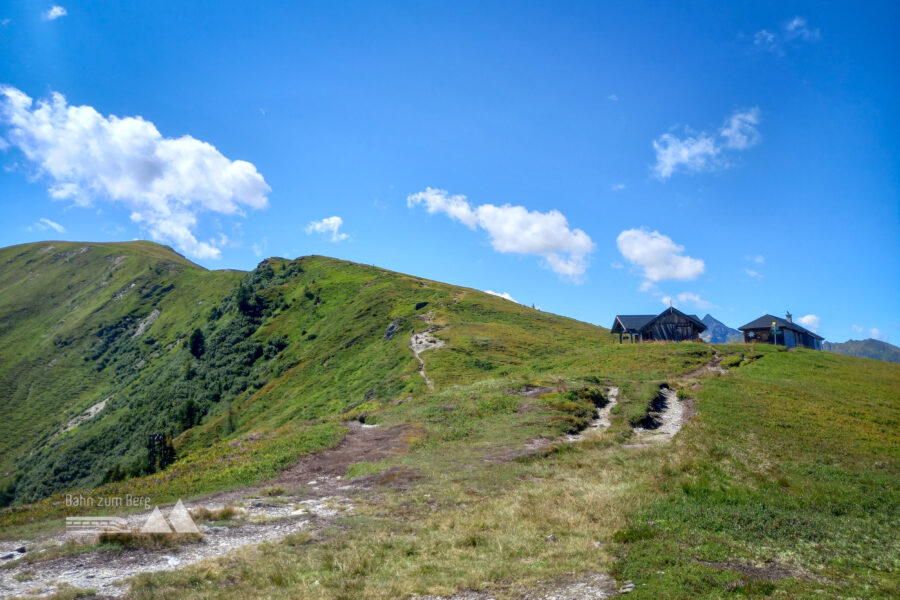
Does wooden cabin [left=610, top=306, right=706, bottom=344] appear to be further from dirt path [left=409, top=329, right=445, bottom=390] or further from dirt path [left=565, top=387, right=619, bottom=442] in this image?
dirt path [left=565, top=387, right=619, bottom=442]

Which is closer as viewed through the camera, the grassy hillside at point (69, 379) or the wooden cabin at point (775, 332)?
the wooden cabin at point (775, 332)

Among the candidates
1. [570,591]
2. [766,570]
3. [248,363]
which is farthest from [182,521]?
[248,363]

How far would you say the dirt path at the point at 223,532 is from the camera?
1262 cm

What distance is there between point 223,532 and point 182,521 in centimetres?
201

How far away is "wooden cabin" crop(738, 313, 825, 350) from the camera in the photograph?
8531 cm

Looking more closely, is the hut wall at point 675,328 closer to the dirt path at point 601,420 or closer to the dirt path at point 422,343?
the dirt path at point 422,343

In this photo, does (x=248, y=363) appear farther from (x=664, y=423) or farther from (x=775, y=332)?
(x=775, y=332)

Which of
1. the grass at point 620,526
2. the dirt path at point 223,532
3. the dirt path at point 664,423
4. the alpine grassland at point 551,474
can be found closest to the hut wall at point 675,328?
the alpine grassland at point 551,474

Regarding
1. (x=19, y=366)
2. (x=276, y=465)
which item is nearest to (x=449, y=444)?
(x=276, y=465)

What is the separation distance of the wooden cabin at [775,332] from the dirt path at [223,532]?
85.8m

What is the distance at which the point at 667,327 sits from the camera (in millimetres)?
83938

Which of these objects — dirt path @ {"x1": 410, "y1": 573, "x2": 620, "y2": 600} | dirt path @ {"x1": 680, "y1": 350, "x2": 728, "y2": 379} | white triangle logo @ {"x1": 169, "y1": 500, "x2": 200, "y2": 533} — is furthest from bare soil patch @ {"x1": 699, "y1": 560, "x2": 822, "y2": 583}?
dirt path @ {"x1": 680, "y1": 350, "x2": 728, "y2": 379}

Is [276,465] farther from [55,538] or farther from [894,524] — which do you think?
[894,524]

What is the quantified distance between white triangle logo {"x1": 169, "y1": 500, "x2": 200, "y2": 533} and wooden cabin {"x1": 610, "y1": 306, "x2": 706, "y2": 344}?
81.2 meters
